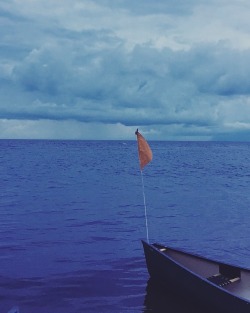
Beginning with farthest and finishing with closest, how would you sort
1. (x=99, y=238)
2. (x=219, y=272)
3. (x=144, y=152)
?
(x=99, y=238) < (x=144, y=152) < (x=219, y=272)

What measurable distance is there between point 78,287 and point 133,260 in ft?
14.1

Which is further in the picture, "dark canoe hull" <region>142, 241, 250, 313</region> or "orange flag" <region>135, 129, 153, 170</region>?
"orange flag" <region>135, 129, 153, 170</region>

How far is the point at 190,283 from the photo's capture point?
13.2m

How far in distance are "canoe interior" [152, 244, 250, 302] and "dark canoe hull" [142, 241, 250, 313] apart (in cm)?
5

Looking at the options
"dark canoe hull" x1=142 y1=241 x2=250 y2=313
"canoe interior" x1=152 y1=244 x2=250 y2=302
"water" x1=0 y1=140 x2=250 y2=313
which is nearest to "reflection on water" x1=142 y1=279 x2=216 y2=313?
"water" x1=0 y1=140 x2=250 y2=313

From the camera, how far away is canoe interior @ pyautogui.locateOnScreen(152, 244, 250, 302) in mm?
13328

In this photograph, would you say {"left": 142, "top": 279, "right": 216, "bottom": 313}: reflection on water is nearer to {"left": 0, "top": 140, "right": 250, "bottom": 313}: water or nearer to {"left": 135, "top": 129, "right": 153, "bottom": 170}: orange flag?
{"left": 0, "top": 140, "right": 250, "bottom": 313}: water

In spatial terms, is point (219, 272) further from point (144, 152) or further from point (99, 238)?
point (99, 238)

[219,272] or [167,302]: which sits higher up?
[219,272]

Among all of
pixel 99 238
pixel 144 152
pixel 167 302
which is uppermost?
pixel 144 152

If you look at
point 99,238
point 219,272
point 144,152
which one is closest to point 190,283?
point 219,272

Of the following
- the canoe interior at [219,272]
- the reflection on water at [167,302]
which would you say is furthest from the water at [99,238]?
the canoe interior at [219,272]

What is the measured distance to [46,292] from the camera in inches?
591

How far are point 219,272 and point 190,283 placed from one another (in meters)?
1.77
